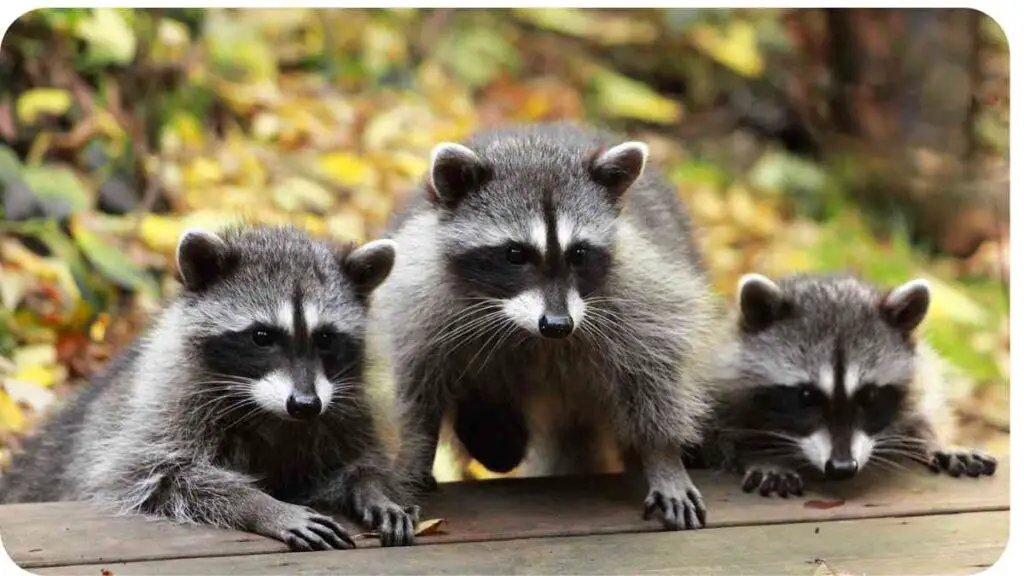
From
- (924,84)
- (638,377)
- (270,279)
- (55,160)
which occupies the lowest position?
(638,377)

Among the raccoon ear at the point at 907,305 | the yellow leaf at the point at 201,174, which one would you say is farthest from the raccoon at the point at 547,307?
the yellow leaf at the point at 201,174

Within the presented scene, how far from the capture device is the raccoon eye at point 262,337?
10.6 feet

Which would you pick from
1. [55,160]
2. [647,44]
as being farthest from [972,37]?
[55,160]

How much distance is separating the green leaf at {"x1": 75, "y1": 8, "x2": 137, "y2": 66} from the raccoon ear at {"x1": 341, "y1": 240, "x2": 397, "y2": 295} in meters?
2.60

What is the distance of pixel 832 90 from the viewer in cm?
813

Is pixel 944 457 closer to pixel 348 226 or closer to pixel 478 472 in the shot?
pixel 478 472

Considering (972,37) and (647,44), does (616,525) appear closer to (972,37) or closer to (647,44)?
(972,37)

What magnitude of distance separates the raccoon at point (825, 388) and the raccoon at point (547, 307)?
0.23 metres

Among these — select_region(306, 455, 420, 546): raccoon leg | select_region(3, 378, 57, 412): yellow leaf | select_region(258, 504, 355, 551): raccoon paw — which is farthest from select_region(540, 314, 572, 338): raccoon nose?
select_region(3, 378, 57, 412): yellow leaf

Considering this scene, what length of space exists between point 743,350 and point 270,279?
1567 mm

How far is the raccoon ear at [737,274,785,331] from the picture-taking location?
3926mm

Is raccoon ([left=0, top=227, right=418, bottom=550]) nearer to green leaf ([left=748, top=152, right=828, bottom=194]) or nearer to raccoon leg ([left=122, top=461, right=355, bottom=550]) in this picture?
raccoon leg ([left=122, top=461, right=355, bottom=550])

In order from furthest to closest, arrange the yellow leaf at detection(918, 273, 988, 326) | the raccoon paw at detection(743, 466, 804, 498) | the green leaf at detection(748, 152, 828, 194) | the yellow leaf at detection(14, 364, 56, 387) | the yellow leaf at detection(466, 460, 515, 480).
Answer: the green leaf at detection(748, 152, 828, 194)
the yellow leaf at detection(918, 273, 988, 326)
the yellow leaf at detection(14, 364, 56, 387)
the yellow leaf at detection(466, 460, 515, 480)
the raccoon paw at detection(743, 466, 804, 498)

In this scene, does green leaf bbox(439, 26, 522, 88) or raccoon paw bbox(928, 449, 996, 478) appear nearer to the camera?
raccoon paw bbox(928, 449, 996, 478)
